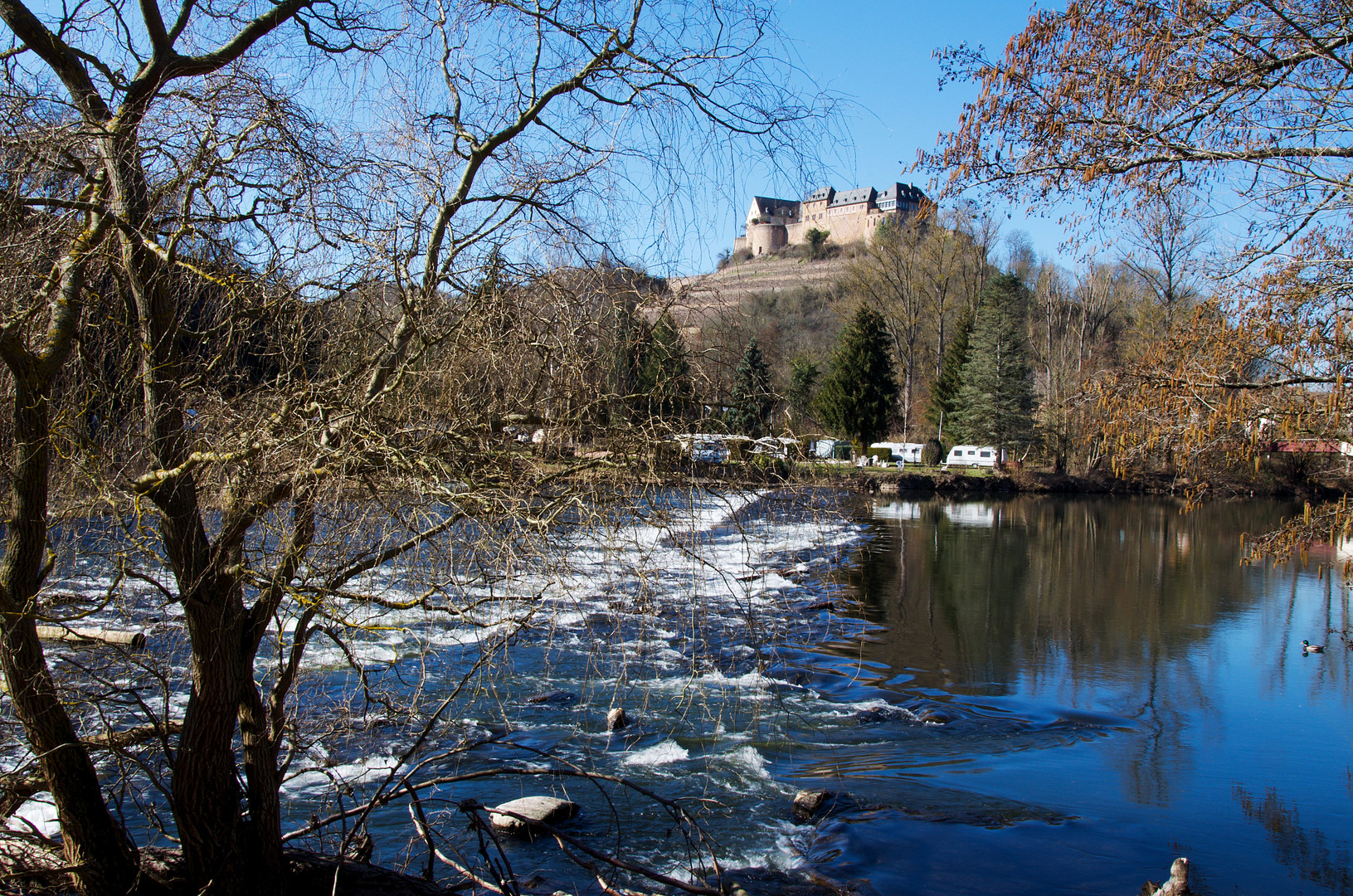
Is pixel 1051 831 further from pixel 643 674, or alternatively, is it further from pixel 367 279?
pixel 367 279

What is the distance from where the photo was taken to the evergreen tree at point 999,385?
40844 millimetres

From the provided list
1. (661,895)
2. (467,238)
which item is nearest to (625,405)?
(467,238)

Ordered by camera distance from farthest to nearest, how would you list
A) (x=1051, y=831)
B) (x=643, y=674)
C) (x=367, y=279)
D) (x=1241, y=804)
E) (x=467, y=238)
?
1. (x=643, y=674)
2. (x=1241, y=804)
3. (x=1051, y=831)
4. (x=467, y=238)
5. (x=367, y=279)

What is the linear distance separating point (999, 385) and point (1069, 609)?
89.9ft

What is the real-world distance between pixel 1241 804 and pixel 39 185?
9269mm

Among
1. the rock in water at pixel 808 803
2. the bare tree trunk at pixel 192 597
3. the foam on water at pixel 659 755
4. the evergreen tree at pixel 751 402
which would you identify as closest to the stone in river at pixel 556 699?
the foam on water at pixel 659 755

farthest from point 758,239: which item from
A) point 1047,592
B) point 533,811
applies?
point 1047,592

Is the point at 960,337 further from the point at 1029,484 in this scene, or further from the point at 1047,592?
the point at 1047,592

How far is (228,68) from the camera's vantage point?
354 centimetres

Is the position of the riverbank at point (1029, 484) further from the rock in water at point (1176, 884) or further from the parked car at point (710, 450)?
the parked car at point (710, 450)

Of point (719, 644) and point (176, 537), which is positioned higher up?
point (176, 537)

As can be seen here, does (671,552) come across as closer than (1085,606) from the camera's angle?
Yes

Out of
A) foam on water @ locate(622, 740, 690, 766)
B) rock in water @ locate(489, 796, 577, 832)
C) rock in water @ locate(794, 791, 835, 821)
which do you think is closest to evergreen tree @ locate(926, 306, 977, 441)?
foam on water @ locate(622, 740, 690, 766)

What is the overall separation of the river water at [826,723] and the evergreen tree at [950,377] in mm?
33342
